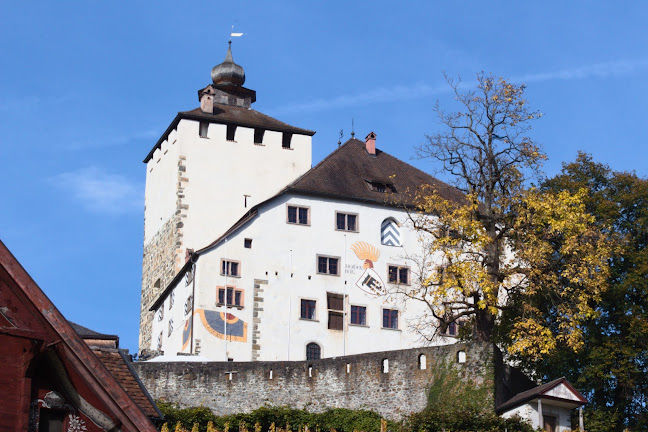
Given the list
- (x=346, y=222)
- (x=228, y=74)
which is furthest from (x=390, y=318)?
(x=228, y=74)

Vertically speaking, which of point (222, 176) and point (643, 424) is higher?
point (222, 176)

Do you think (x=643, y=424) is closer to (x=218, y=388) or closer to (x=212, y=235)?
(x=218, y=388)

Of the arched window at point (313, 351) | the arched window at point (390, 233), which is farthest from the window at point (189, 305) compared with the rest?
the arched window at point (390, 233)

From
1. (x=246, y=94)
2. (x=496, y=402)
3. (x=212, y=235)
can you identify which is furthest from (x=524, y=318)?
(x=246, y=94)

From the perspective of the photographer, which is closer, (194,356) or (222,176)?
(194,356)

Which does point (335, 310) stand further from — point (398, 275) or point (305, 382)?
point (305, 382)

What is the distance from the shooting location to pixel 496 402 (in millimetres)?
40906

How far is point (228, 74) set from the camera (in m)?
71.4

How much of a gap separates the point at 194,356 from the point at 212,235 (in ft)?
41.8

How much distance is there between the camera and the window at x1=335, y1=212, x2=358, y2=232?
5641 centimetres

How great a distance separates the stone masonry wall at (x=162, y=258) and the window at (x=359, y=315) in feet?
31.1

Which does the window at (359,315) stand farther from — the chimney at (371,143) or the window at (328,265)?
the chimney at (371,143)

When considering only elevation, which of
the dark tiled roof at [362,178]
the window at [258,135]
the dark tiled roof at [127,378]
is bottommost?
the dark tiled roof at [127,378]

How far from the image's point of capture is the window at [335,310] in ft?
179
